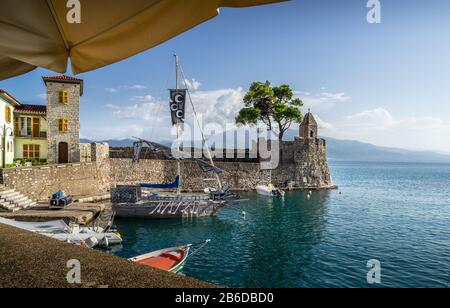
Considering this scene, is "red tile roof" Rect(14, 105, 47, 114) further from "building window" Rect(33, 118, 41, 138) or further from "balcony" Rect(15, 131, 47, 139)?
"balcony" Rect(15, 131, 47, 139)

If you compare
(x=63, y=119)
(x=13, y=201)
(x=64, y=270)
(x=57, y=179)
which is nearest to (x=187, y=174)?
(x=63, y=119)

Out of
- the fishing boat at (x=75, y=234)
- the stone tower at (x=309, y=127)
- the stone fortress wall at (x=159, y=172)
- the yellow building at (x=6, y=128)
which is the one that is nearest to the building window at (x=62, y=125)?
the stone fortress wall at (x=159, y=172)

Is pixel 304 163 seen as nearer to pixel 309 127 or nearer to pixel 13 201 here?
pixel 309 127

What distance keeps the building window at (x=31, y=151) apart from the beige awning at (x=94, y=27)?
122 feet

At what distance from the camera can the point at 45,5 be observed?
2254 mm

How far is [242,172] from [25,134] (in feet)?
98.1

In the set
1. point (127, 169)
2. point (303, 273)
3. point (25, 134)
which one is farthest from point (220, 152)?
point (303, 273)

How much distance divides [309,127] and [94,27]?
164 feet

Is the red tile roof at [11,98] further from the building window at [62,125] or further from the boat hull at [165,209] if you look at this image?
the boat hull at [165,209]

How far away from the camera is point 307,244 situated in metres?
18.4

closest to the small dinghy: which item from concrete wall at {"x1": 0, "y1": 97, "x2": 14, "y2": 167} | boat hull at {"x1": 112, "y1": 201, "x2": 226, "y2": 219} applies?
boat hull at {"x1": 112, "y1": 201, "x2": 226, "y2": 219}

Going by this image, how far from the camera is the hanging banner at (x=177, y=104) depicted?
2633 cm
